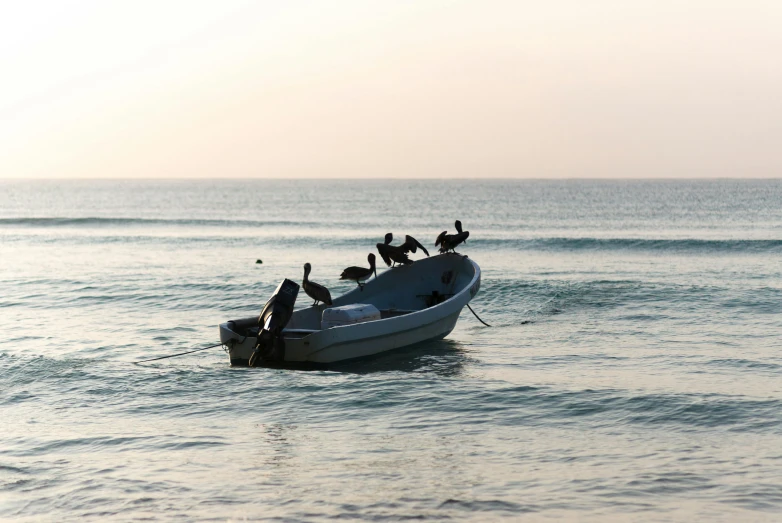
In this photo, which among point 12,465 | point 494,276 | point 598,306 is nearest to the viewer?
point 12,465

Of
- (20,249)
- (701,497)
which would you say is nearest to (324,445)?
(701,497)

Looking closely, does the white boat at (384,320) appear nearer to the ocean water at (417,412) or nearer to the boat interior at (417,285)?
the boat interior at (417,285)

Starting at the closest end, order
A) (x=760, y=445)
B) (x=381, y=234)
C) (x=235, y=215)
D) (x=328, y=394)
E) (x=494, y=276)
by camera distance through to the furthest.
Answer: (x=760, y=445)
(x=328, y=394)
(x=494, y=276)
(x=381, y=234)
(x=235, y=215)

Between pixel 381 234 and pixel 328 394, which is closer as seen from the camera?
pixel 328 394

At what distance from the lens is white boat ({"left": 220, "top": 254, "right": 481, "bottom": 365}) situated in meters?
15.7

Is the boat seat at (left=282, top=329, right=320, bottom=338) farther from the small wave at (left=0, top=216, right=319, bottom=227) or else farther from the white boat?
the small wave at (left=0, top=216, right=319, bottom=227)

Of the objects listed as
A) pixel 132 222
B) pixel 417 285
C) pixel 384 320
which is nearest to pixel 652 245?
pixel 417 285

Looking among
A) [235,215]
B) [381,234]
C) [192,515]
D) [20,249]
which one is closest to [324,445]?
[192,515]

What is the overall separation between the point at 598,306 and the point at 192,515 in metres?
17.6

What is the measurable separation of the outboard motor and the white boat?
181 millimetres

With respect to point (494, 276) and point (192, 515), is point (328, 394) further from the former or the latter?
point (494, 276)

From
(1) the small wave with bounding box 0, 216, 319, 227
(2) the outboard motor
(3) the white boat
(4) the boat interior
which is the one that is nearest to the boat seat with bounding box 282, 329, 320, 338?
(3) the white boat

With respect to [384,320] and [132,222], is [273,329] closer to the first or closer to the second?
[384,320]

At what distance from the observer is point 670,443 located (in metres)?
11.4
